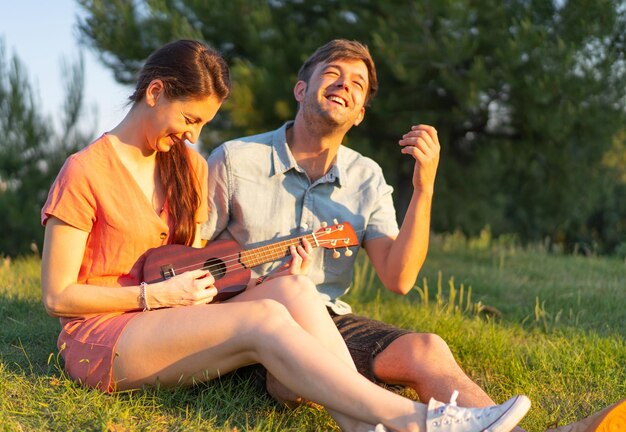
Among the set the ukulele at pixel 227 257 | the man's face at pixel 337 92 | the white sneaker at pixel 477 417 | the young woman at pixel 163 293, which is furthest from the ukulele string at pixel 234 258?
the white sneaker at pixel 477 417

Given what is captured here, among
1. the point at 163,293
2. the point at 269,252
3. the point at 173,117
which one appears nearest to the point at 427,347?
the point at 269,252

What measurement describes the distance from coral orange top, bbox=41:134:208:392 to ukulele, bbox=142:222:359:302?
0.07 m

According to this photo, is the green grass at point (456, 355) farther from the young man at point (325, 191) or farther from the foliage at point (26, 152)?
the foliage at point (26, 152)

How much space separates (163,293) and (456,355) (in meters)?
1.42

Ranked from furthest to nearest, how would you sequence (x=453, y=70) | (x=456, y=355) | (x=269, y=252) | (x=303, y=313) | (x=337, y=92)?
(x=453, y=70), (x=456, y=355), (x=337, y=92), (x=269, y=252), (x=303, y=313)

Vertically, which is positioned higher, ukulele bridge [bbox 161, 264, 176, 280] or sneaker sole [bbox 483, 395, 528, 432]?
ukulele bridge [bbox 161, 264, 176, 280]

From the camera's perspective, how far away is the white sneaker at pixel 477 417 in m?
2.06

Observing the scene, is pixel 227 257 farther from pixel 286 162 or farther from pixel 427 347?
pixel 427 347

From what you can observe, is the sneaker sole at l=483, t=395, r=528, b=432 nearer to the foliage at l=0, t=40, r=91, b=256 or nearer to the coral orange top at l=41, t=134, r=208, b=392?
the coral orange top at l=41, t=134, r=208, b=392

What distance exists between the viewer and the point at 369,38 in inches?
312

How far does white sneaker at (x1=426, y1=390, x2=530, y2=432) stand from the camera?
2.06m

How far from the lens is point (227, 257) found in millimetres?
A: 2816

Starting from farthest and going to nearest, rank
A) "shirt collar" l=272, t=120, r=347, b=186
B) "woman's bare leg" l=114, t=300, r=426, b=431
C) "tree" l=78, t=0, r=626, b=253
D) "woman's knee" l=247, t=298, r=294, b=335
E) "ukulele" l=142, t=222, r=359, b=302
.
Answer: "tree" l=78, t=0, r=626, b=253 → "shirt collar" l=272, t=120, r=347, b=186 → "ukulele" l=142, t=222, r=359, b=302 → "woman's knee" l=247, t=298, r=294, b=335 → "woman's bare leg" l=114, t=300, r=426, b=431

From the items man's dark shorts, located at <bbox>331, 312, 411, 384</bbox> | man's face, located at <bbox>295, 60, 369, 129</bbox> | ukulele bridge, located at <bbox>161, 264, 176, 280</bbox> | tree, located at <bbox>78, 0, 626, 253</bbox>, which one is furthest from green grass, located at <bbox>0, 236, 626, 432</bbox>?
tree, located at <bbox>78, 0, 626, 253</bbox>
